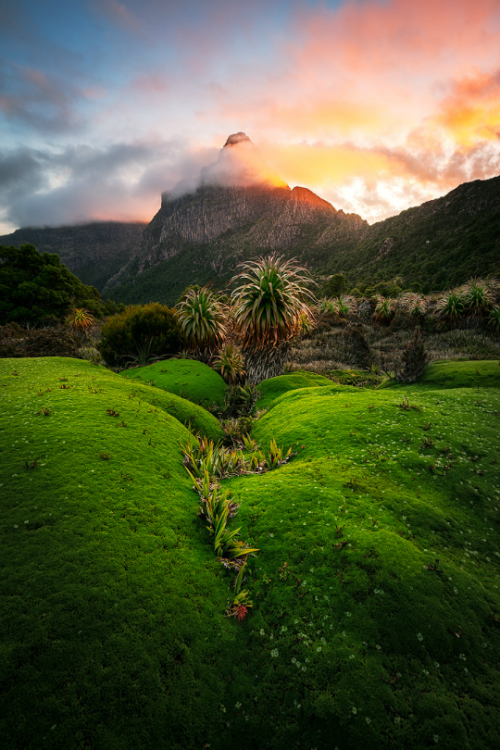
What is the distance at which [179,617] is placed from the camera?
2.65m

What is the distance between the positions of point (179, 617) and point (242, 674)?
2.21 feet

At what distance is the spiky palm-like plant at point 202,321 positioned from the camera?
15.6 metres

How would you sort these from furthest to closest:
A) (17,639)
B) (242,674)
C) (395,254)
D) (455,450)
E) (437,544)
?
(395,254)
(455,450)
(437,544)
(242,674)
(17,639)

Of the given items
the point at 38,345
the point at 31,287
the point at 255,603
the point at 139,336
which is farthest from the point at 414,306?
the point at 31,287

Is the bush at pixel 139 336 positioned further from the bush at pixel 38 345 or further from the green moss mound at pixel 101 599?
the green moss mound at pixel 101 599

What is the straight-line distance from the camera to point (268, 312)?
1296 centimetres

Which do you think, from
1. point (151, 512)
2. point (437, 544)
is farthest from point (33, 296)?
point (437, 544)

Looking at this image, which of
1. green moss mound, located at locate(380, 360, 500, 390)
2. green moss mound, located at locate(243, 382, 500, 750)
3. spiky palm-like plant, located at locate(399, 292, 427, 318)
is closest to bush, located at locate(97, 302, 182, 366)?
green moss mound, located at locate(380, 360, 500, 390)

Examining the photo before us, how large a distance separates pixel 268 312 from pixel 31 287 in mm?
31902

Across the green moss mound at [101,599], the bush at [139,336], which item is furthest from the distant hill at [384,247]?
the green moss mound at [101,599]

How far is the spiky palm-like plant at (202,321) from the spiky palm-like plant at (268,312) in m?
2.11

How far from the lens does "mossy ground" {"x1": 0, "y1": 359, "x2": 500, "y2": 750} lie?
2.09 metres

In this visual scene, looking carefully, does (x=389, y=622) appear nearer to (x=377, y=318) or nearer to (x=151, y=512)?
(x=151, y=512)

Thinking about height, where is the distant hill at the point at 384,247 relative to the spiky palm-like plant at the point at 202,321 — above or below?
above
